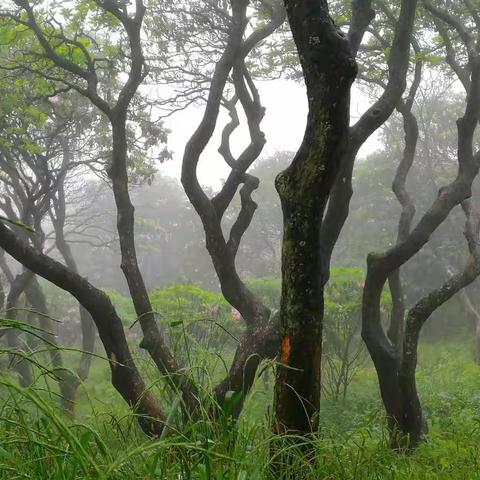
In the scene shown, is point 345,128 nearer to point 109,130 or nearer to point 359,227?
point 109,130

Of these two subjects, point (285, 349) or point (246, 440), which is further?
point (285, 349)

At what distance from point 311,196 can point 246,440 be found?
1290 millimetres

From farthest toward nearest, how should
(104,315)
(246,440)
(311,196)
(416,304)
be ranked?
(416,304) < (104,315) < (311,196) < (246,440)

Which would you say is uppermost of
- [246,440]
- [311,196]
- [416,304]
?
[311,196]

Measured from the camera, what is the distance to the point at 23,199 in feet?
32.8

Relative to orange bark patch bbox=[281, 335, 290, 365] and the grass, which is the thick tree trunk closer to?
orange bark patch bbox=[281, 335, 290, 365]

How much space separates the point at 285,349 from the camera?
2.55 metres

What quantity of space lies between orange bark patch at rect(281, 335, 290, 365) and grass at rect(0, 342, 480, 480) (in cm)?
31

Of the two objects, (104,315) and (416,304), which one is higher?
(416,304)

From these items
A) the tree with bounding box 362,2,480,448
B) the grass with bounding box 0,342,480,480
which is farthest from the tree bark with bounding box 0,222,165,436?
the tree with bounding box 362,2,480,448

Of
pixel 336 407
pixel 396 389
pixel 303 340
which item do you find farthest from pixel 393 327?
pixel 303 340

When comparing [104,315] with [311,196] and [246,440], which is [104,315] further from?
[246,440]

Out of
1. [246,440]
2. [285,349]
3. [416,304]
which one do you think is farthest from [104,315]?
[246,440]

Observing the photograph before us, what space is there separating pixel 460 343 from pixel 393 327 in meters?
→ 9.53
